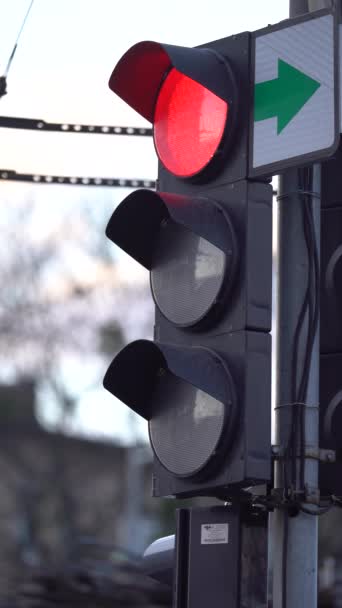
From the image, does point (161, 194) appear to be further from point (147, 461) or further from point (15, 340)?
point (147, 461)

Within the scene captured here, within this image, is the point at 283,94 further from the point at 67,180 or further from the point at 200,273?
the point at 67,180

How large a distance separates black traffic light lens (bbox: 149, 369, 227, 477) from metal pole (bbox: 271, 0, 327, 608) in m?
0.31

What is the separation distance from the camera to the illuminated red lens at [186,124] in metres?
5.11

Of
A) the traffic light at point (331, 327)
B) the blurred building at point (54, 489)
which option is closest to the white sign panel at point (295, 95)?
the traffic light at point (331, 327)

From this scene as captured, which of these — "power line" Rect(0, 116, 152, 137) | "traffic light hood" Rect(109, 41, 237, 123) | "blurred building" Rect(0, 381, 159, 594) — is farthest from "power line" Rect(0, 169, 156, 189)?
"blurred building" Rect(0, 381, 159, 594)

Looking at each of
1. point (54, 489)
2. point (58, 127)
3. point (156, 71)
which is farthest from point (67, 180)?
point (54, 489)

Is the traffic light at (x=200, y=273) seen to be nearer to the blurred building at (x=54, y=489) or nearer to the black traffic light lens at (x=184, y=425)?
the black traffic light lens at (x=184, y=425)

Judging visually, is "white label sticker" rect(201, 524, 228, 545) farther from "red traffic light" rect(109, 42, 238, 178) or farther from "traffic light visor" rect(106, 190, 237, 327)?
"red traffic light" rect(109, 42, 238, 178)

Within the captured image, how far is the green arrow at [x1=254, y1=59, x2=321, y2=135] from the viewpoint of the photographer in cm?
488

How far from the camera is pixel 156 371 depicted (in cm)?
506

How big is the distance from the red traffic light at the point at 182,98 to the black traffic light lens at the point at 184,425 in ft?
2.58

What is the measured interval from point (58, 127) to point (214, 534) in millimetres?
3745

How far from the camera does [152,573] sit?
215 inches

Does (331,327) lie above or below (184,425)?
above
